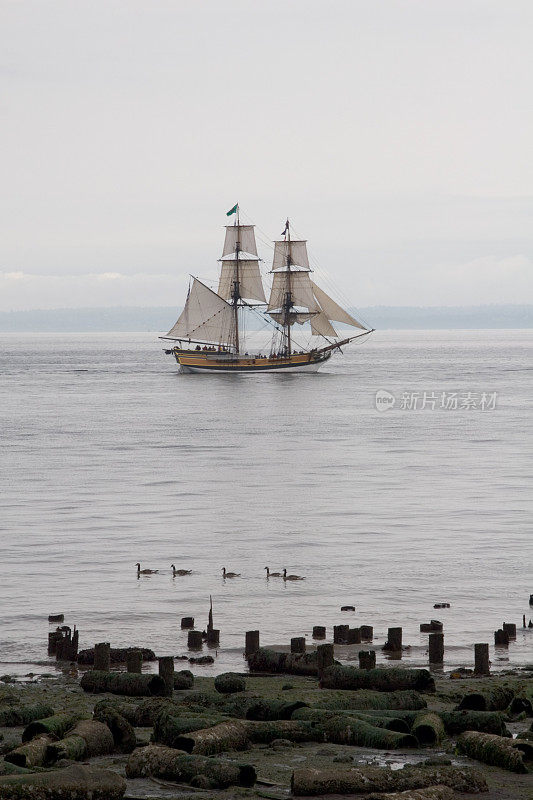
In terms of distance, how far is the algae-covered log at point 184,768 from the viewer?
11930 mm

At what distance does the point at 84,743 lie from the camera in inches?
512

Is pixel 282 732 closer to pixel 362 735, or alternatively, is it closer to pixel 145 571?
pixel 362 735

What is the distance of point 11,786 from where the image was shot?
10.9 metres

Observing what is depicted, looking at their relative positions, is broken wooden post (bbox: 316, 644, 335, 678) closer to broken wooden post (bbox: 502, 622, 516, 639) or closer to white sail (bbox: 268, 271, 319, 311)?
broken wooden post (bbox: 502, 622, 516, 639)

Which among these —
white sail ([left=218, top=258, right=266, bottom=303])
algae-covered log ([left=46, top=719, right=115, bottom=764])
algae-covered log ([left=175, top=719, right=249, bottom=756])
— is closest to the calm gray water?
algae-covered log ([left=175, top=719, right=249, bottom=756])

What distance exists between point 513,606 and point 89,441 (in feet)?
153

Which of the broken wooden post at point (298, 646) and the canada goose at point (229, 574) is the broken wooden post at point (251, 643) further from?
the canada goose at point (229, 574)

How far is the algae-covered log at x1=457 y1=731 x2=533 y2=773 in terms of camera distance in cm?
1273

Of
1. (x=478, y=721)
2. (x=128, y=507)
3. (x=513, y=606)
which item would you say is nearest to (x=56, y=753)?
(x=478, y=721)

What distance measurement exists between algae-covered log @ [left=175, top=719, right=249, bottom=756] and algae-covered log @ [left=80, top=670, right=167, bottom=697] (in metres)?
3.65

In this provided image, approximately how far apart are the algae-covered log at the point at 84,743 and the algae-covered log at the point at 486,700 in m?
4.80

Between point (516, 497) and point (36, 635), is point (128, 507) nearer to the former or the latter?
point (516, 497)

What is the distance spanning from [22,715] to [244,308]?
141694mm

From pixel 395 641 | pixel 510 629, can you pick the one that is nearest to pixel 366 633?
pixel 395 641
